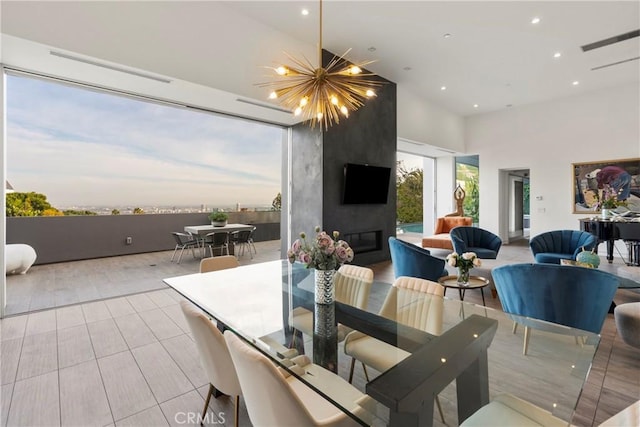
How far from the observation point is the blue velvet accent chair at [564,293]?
2361 mm

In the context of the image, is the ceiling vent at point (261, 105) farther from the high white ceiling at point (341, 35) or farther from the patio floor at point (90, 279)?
the patio floor at point (90, 279)

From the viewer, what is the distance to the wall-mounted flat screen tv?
5.83 metres

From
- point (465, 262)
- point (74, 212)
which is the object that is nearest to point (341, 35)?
point (465, 262)

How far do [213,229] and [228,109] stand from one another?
3274 millimetres

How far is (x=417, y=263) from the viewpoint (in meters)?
3.85

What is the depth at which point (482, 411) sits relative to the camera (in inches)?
50.0

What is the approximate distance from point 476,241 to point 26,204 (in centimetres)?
936

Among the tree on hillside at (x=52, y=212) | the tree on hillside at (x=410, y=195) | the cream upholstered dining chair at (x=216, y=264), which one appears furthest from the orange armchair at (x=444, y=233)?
the tree on hillside at (x=52, y=212)

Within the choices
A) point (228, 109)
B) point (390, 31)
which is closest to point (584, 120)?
point (390, 31)

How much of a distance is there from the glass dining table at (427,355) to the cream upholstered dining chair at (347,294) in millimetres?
50

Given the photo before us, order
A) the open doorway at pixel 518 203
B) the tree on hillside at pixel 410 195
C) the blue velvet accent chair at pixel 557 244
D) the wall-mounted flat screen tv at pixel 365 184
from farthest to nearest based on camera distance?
the open doorway at pixel 518 203, the tree on hillside at pixel 410 195, the wall-mounted flat screen tv at pixel 365 184, the blue velvet accent chair at pixel 557 244

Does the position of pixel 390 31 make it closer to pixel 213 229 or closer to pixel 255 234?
pixel 213 229

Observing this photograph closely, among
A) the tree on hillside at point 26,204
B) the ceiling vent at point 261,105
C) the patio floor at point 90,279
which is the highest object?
the ceiling vent at point 261,105

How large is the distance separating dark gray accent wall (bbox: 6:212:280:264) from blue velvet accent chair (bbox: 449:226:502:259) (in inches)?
267
